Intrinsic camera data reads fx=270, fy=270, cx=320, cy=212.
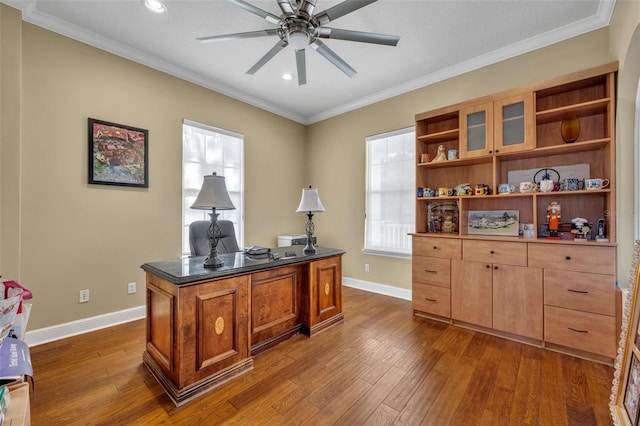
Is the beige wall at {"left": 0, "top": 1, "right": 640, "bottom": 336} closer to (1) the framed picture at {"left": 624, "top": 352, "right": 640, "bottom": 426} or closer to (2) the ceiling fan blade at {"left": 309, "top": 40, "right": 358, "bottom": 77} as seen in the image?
(1) the framed picture at {"left": 624, "top": 352, "right": 640, "bottom": 426}

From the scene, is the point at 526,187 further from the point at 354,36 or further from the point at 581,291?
the point at 354,36

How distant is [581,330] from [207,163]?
4.31 m

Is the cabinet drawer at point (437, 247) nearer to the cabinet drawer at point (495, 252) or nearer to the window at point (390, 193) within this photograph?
the cabinet drawer at point (495, 252)

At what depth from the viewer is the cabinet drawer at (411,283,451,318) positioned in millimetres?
2902

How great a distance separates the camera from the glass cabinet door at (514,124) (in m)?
2.54

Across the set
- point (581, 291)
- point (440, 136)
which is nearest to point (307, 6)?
point (440, 136)

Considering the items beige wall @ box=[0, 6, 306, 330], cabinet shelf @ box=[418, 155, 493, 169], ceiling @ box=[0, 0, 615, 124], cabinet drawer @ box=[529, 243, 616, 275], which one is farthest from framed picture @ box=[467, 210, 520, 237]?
beige wall @ box=[0, 6, 306, 330]

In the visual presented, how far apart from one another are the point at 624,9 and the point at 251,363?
3869mm

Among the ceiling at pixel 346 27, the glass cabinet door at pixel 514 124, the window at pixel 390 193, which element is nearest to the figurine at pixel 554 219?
the glass cabinet door at pixel 514 124

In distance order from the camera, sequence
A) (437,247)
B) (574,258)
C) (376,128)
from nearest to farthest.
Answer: (574,258) < (437,247) < (376,128)

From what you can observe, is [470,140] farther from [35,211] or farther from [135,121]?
[35,211]

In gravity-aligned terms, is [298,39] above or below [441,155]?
above

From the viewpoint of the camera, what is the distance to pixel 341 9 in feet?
6.10

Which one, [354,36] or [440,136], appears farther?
[440,136]
